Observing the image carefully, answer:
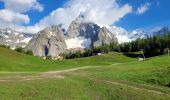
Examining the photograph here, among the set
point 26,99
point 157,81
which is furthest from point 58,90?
point 157,81

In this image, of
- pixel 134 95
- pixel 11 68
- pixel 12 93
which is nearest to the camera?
pixel 12 93

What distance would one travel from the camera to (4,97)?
33.3 meters

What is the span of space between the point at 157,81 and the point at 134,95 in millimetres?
11089

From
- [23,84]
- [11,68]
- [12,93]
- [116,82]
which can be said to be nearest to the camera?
[12,93]

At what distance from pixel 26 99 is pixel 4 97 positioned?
82.9 inches

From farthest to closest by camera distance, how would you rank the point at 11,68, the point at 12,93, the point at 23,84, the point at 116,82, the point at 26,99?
the point at 11,68, the point at 116,82, the point at 23,84, the point at 12,93, the point at 26,99

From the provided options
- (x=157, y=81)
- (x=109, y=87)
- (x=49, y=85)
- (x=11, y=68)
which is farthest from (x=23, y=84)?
(x=11, y=68)

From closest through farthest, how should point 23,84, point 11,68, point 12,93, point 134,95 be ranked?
point 12,93
point 134,95
point 23,84
point 11,68

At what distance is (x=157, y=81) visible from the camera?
47.8m

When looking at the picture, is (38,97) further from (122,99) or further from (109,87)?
(109,87)

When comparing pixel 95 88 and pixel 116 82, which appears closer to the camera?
pixel 95 88

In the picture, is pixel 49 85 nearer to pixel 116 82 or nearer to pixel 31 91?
pixel 31 91

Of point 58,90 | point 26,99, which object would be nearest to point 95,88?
point 58,90

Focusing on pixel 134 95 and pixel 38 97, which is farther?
pixel 134 95
